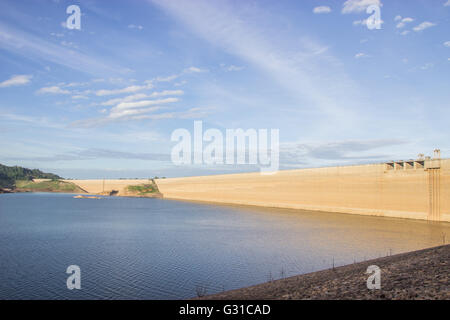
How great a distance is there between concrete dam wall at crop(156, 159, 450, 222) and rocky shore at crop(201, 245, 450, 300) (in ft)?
68.7

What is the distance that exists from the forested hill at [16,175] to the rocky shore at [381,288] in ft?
375

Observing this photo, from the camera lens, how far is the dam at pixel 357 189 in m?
27.5

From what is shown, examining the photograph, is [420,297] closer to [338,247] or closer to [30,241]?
[338,247]

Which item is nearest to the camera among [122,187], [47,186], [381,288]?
[381,288]

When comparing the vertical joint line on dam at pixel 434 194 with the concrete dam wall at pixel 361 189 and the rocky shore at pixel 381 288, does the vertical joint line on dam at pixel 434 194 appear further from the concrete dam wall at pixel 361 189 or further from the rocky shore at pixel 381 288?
the rocky shore at pixel 381 288

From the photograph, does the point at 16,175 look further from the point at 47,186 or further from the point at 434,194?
the point at 434,194

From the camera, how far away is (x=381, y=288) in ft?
22.9

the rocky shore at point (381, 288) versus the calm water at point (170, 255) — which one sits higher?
the rocky shore at point (381, 288)

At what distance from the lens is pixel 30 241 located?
56.5 ft

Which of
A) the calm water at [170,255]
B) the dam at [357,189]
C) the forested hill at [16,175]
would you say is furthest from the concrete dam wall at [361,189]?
the forested hill at [16,175]

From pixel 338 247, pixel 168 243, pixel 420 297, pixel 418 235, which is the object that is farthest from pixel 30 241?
pixel 418 235

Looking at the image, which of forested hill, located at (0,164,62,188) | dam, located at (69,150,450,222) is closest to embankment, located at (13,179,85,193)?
forested hill, located at (0,164,62,188)

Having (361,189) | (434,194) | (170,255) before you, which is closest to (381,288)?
(170,255)

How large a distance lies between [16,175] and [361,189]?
377 ft
